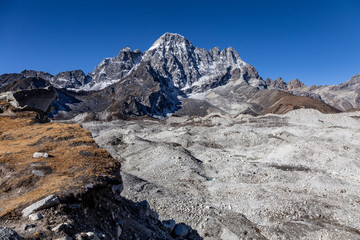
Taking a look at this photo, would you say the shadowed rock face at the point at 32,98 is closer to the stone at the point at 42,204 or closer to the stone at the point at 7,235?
the stone at the point at 42,204

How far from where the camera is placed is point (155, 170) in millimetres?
26078

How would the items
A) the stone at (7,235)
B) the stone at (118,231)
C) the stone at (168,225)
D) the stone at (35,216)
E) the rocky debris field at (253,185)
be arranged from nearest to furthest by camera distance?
the stone at (7,235) → the stone at (35,216) → the stone at (118,231) → the stone at (168,225) → the rocky debris field at (253,185)

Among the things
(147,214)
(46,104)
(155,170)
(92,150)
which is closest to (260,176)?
(155,170)

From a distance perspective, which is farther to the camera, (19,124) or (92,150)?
(19,124)

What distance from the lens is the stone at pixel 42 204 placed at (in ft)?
19.6

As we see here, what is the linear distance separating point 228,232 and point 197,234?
1.79 m

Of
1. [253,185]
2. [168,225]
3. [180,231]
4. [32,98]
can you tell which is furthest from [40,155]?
[253,185]

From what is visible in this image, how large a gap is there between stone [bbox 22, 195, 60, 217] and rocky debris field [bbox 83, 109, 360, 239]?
8.92 metres

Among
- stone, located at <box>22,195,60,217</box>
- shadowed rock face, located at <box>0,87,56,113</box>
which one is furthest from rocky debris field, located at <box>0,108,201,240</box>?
shadowed rock face, located at <box>0,87,56,113</box>

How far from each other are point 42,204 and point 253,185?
1855 centimetres

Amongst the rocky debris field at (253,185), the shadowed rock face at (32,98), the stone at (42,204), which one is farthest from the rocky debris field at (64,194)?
the shadowed rock face at (32,98)

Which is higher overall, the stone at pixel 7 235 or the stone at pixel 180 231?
the stone at pixel 7 235

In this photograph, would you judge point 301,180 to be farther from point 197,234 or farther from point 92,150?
point 92,150

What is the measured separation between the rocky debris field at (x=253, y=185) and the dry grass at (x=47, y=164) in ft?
24.0
